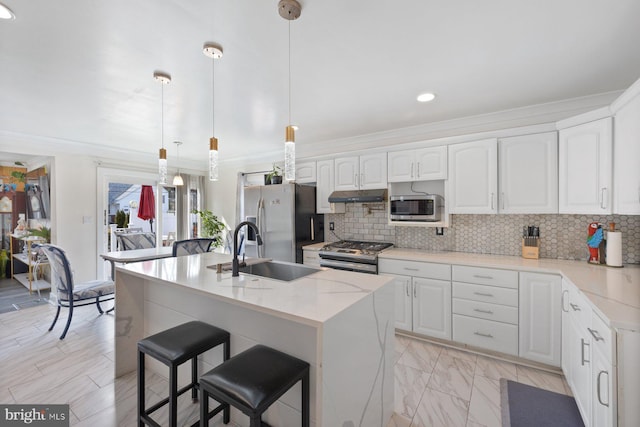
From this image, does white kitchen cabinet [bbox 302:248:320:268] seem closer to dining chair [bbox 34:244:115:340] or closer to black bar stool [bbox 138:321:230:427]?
black bar stool [bbox 138:321:230:427]

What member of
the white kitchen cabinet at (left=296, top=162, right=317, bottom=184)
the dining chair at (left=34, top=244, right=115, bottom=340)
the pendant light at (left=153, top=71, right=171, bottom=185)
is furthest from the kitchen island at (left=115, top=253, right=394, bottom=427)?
the white kitchen cabinet at (left=296, top=162, right=317, bottom=184)

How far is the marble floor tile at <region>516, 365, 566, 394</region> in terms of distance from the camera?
2.22 m

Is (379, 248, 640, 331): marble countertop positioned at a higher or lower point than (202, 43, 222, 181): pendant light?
lower

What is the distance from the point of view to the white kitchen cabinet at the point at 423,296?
2852mm

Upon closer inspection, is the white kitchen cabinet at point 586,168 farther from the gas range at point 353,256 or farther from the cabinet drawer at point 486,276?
the gas range at point 353,256

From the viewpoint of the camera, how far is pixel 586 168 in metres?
2.33

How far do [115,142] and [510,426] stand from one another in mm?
5582

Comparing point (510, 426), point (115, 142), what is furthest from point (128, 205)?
point (510, 426)

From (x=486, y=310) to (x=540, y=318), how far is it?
0.40 meters

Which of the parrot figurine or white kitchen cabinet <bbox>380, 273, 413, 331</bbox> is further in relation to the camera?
white kitchen cabinet <bbox>380, 273, 413, 331</bbox>

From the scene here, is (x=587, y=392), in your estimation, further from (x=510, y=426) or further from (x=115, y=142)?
(x=115, y=142)

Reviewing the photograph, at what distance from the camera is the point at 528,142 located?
271 centimetres

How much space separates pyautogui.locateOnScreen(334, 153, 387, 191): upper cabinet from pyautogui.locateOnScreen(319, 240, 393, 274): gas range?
2.49 feet

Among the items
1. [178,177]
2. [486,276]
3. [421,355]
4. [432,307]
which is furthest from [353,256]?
[178,177]
